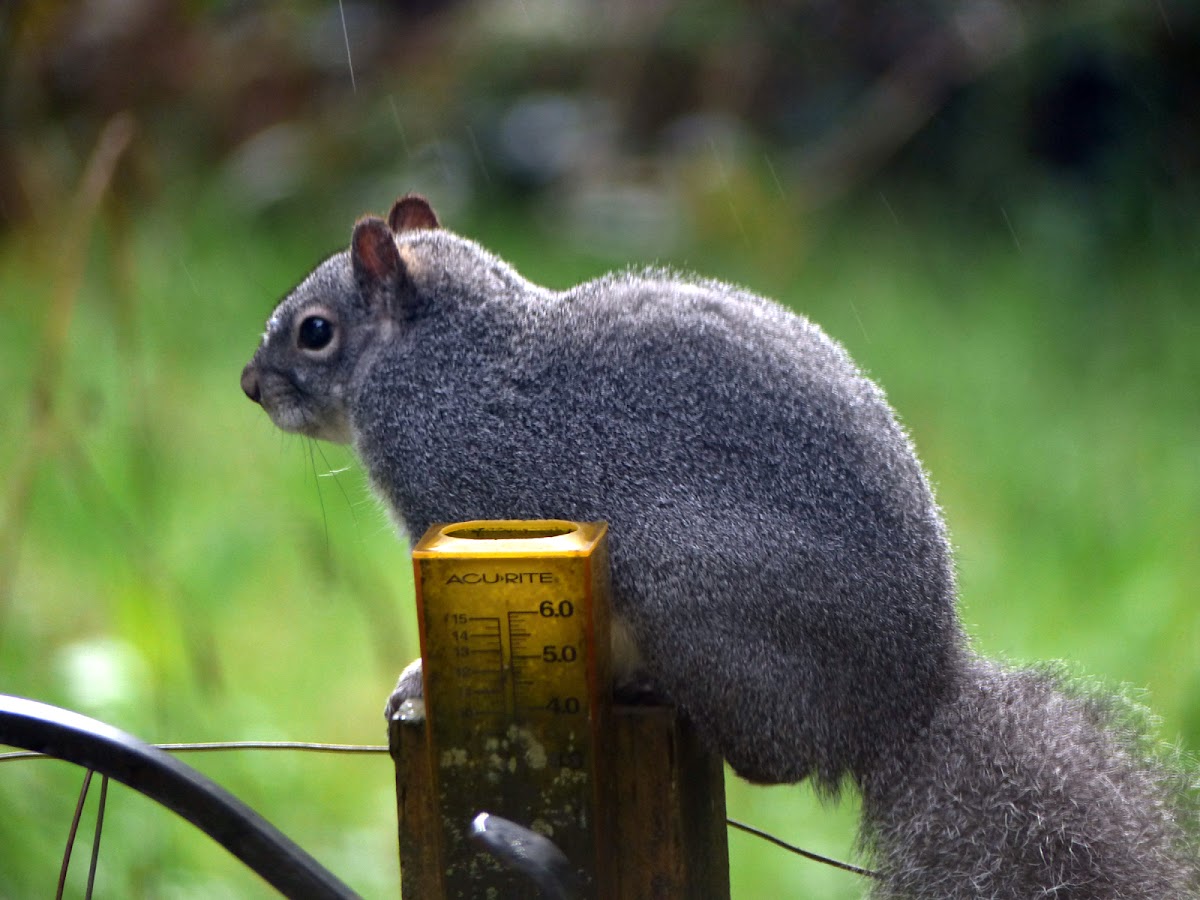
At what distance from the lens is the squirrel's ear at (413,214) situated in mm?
1906

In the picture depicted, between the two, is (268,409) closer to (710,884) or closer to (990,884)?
(710,884)

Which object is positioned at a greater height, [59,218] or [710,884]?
[59,218]

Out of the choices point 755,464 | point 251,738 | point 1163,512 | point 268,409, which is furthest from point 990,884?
point 1163,512

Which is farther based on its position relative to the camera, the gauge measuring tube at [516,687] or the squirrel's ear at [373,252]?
the squirrel's ear at [373,252]

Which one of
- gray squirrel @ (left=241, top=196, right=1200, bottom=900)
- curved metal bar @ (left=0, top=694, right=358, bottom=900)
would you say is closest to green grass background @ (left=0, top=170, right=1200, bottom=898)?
gray squirrel @ (left=241, top=196, right=1200, bottom=900)

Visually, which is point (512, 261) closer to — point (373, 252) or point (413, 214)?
point (413, 214)

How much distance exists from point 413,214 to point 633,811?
97 cm

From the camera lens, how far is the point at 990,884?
1.33 m

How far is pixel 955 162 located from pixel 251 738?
13.7 feet

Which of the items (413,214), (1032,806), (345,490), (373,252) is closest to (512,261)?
(345,490)

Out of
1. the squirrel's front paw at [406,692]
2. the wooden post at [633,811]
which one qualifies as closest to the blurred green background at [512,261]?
the squirrel's front paw at [406,692]

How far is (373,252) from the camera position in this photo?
1692mm

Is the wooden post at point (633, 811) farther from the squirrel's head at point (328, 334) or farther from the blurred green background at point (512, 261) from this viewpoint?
the squirrel's head at point (328, 334)

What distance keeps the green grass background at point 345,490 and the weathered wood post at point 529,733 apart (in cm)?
45
